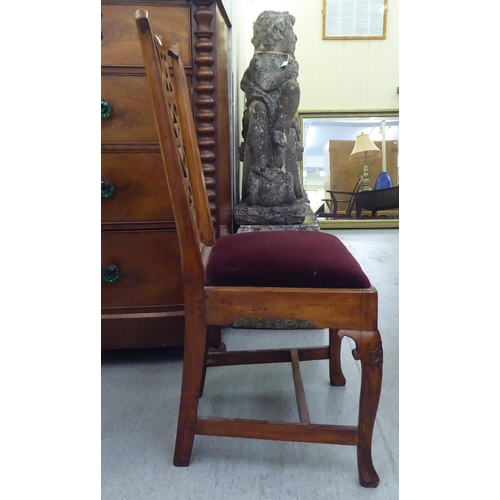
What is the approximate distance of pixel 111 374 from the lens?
5.42 ft

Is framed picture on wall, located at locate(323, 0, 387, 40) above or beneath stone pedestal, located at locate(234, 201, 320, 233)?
above

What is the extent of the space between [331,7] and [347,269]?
407cm

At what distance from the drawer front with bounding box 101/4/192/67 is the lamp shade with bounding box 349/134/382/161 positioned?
2.74m

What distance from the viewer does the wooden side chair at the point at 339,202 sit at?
13.8ft

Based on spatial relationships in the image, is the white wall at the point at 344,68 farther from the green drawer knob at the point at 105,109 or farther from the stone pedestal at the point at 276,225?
the green drawer knob at the point at 105,109

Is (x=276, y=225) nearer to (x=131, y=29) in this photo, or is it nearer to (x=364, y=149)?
(x=131, y=29)

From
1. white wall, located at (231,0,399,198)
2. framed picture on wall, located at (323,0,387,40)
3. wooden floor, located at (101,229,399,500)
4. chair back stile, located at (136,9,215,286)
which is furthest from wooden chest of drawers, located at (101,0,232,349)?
framed picture on wall, located at (323,0,387,40)

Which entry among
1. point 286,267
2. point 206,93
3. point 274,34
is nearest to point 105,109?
point 206,93

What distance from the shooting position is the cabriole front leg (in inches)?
40.6

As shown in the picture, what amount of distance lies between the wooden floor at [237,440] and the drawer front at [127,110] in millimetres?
804

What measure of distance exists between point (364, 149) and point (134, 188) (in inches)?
117

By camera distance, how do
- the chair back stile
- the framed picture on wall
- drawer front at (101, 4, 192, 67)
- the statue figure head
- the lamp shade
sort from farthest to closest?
the framed picture on wall, the lamp shade, the statue figure head, drawer front at (101, 4, 192, 67), the chair back stile

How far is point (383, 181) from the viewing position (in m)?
4.19

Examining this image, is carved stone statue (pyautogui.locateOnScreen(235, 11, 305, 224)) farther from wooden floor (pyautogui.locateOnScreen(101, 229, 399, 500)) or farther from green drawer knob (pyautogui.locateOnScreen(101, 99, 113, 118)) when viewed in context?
green drawer knob (pyautogui.locateOnScreen(101, 99, 113, 118))
